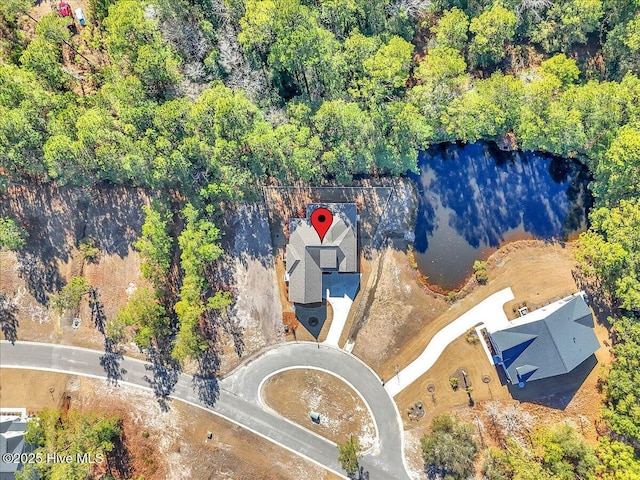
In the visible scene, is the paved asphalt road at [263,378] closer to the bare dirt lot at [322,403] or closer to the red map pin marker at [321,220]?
the bare dirt lot at [322,403]

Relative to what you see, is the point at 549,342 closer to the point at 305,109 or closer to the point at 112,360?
the point at 305,109

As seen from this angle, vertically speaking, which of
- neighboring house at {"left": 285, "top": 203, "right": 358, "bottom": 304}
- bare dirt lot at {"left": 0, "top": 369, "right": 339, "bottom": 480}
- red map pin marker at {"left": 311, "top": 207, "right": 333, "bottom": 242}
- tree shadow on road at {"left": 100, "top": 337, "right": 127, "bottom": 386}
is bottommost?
bare dirt lot at {"left": 0, "top": 369, "right": 339, "bottom": 480}

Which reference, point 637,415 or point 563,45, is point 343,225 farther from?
point 637,415

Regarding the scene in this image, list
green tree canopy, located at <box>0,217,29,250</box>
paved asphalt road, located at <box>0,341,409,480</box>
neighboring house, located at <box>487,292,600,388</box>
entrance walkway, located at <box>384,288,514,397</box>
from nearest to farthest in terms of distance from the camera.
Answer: neighboring house, located at <box>487,292,600,388</box> → green tree canopy, located at <box>0,217,29,250</box> → paved asphalt road, located at <box>0,341,409,480</box> → entrance walkway, located at <box>384,288,514,397</box>

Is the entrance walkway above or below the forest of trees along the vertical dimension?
below

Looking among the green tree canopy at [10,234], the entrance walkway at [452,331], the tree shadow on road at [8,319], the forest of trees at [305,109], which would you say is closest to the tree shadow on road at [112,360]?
the forest of trees at [305,109]

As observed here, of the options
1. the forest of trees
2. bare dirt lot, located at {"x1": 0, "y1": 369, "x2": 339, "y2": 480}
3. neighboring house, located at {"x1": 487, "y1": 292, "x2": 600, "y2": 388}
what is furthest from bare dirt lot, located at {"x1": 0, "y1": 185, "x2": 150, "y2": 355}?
neighboring house, located at {"x1": 487, "y1": 292, "x2": 600, "y2": 388}

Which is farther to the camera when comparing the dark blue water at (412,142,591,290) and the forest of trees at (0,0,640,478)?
the dark blue water at (412,142,591,290)

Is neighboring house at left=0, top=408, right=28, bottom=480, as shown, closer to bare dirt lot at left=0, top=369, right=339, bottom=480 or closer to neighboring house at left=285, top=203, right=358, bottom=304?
bare dirt lot at left=0, top=369, right=339, bottom=480
